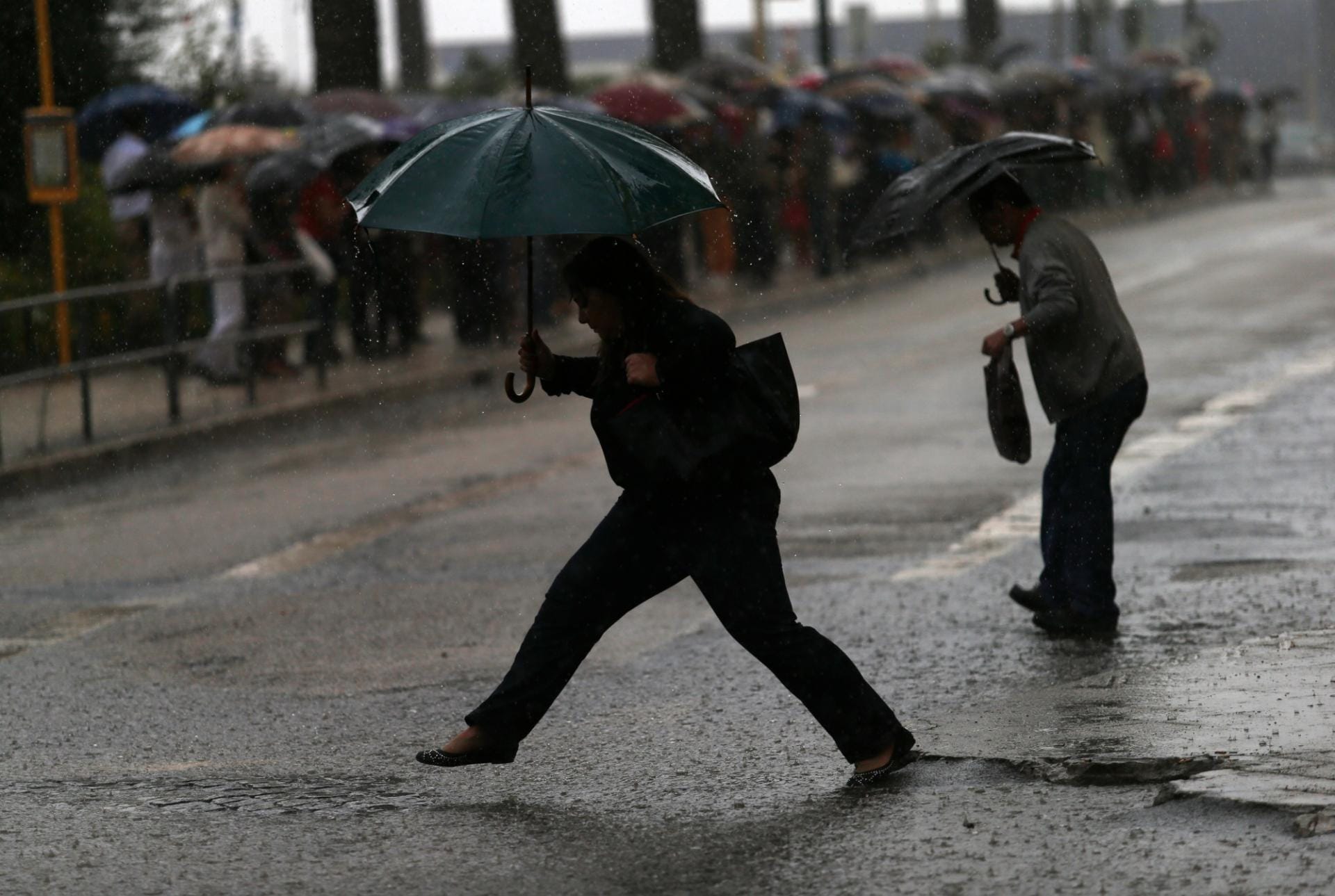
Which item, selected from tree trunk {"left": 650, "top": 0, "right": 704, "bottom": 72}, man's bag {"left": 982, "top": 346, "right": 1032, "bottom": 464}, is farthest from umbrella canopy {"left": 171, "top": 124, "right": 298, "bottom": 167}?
tree trunk {"left": 650, "top": 0, "right": 704, "bottom": 72}

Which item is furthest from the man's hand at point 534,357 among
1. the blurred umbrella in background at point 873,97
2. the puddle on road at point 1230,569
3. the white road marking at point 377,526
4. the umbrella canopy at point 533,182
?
the blurred umbrella in background at point 873,97

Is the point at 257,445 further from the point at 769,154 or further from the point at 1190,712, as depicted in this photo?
the point at 769,154

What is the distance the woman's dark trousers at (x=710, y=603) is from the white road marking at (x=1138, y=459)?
124 inches

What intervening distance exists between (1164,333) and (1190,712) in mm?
13650

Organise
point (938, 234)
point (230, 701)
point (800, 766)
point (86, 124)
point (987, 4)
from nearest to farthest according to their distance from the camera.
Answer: point (800, 766), point (230, 701), point (86, 124), point (938, 234), point (987, 4)

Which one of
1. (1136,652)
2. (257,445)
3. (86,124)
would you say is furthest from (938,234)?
(1136,652)

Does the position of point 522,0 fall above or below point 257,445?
above

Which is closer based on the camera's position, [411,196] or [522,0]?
[411,196]

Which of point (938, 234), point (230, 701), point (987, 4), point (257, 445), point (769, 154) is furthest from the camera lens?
point (987, 4)

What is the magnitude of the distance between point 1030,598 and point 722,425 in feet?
8.93

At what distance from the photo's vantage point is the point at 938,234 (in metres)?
34.2

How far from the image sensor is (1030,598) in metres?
8.45

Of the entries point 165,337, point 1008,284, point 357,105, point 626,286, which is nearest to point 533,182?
point 626,286

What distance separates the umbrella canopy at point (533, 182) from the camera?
584 cm
